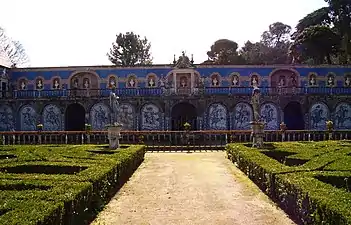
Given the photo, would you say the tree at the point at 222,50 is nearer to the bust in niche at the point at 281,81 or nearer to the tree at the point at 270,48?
the tree at the point at 270,48

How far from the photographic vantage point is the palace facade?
1501 inches

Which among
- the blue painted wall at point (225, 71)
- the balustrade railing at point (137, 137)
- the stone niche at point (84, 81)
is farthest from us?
the stone niche at point (84, 81)

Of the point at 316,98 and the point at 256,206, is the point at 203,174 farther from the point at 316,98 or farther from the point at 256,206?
the point at 316,98

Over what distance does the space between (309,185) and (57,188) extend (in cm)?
500

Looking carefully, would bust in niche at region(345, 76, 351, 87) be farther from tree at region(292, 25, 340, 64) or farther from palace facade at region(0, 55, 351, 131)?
tree at region(292, 25, 340, 64)

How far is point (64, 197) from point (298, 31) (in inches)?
2070

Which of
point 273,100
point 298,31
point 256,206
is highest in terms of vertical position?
point 298,31

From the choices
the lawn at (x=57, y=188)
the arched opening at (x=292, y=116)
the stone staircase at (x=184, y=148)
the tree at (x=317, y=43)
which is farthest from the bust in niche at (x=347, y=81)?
the lawn at (x=57, y=188)

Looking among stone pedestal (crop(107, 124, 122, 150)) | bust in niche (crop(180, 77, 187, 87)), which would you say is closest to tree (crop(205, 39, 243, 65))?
bust in niche (crop(180, 77, 187, 87))

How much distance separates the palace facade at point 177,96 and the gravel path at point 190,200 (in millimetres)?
21131

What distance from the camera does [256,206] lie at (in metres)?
10.6

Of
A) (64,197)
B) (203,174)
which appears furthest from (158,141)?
(64,197)

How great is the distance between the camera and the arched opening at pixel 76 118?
134ft

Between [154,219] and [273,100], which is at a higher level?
[273,100]
